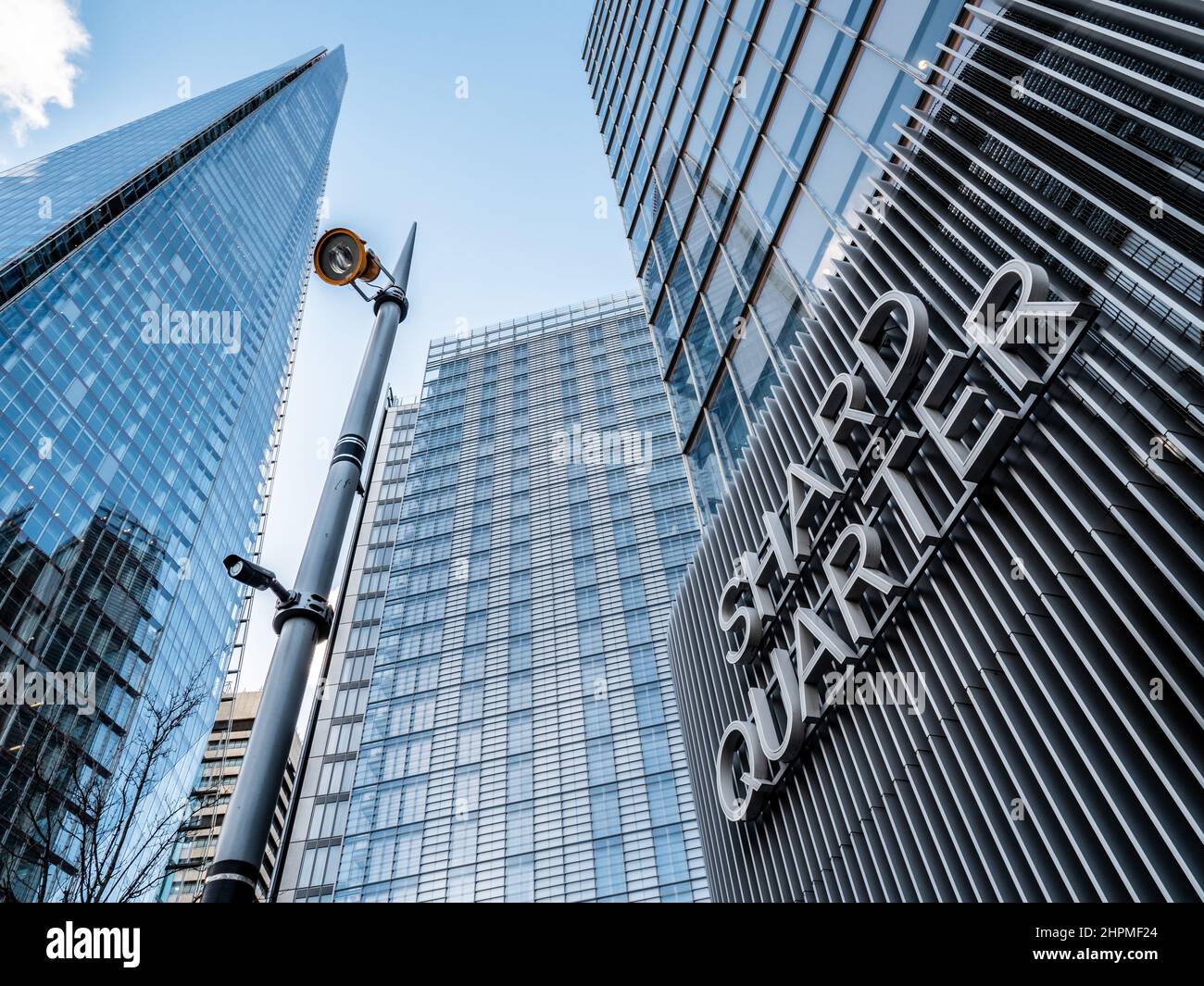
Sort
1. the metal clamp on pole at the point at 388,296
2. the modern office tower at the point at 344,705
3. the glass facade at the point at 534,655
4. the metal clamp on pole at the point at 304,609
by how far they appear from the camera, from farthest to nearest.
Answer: the modern office tower at the point at 344,705
the glass facade at the point at 534,655
the metal clamp on pole at the point at 388,296
the metal clamp on pole at the point at 304,609

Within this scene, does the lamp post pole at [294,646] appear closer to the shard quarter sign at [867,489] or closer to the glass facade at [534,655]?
the shard quarter sign at [867,489]

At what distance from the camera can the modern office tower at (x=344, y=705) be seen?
136 ft

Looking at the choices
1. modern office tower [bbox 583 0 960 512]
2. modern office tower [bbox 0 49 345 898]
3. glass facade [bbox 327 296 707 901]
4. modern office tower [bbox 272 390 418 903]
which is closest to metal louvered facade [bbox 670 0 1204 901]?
modern office tower [bbox 583 0 960 512]

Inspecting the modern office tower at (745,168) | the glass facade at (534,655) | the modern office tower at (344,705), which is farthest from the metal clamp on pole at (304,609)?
the glass facade at (534,655)

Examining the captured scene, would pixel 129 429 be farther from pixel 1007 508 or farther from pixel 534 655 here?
pixel 1007 508

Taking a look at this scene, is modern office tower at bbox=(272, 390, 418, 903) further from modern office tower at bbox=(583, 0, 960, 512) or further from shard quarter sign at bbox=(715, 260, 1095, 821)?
shard quarter sign at bbox=(715, 260, 1095, 821)

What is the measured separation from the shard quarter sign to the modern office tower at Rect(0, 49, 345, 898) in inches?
1097

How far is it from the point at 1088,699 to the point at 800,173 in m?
9.80

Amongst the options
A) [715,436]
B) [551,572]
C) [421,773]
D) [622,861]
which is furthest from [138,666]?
[715,436]

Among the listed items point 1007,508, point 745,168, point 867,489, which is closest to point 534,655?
point 745,168

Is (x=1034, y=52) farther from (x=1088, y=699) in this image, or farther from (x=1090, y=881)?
(x=1090, y=881)

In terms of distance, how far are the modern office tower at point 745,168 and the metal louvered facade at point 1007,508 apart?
3.96ft

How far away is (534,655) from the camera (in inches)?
1887
